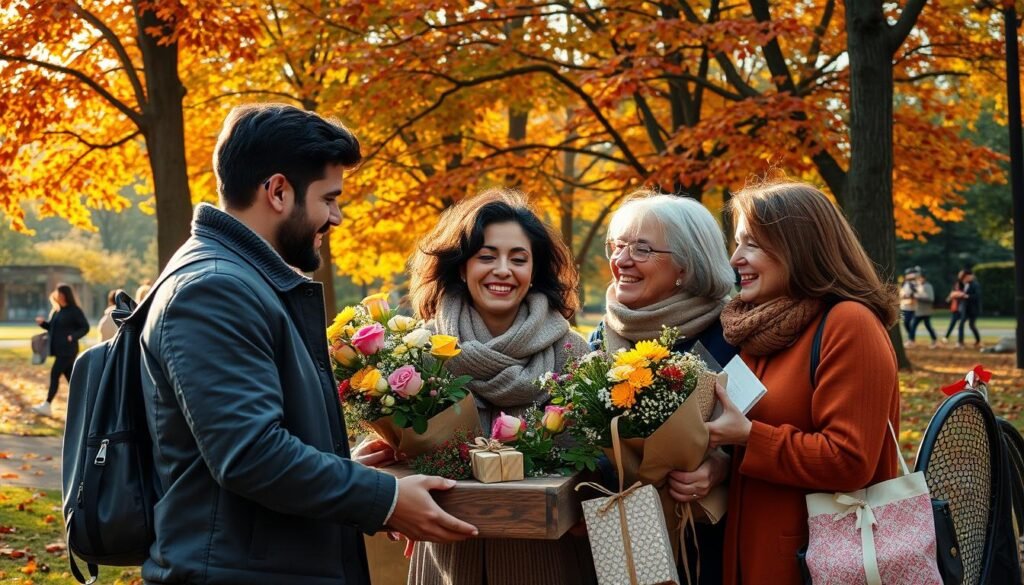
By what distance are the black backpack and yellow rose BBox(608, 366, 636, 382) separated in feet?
3.75

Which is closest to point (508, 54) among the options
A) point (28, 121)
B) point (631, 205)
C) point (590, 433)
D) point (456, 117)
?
point (456, 117)

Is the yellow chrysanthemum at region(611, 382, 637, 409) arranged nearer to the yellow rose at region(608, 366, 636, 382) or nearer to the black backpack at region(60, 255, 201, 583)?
the yellow rose at region(608, 366, 636, 382)

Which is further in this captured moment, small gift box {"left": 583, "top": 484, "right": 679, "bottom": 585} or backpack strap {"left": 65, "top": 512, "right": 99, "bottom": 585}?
small gift box {"left": 583, "top": 484, "right": 679, "bottom": 585}

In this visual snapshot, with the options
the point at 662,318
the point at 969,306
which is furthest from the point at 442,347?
the point at 969,306

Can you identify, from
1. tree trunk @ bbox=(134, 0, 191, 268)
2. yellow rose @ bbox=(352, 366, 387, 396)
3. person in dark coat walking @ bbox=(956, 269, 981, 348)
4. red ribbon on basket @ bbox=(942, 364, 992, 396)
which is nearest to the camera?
yellow rose @ bbox=(352, 366, 387, 396)

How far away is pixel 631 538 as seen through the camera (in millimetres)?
2770

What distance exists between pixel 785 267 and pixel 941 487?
3.08 ft

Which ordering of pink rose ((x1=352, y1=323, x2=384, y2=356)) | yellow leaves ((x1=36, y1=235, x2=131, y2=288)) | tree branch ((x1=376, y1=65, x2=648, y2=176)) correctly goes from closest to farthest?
1. pink rose ((x1=352, y1=323, x2=384, y2=356))
2. tree branch ((x1=376, y1=65, x2=648, y2=176))
3. yellow leaves ((x1=36, y1=235, x2=131, y2=288))

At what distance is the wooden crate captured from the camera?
267cm

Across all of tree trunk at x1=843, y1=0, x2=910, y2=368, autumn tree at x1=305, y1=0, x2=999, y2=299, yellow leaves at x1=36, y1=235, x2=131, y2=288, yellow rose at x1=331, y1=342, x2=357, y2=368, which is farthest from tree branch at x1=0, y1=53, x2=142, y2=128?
yellow leaves at x1=36, y1=235, x2=131, y2=288

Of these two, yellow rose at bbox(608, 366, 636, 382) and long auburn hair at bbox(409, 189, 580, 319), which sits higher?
long auburn hair at bbox(409, 189, 580, 319)

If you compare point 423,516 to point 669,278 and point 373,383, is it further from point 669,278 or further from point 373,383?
point 669,278

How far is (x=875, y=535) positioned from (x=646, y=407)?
2.54ft

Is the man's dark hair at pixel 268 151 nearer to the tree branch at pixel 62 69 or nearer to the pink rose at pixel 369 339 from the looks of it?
the pink rose at pixel 369 339
